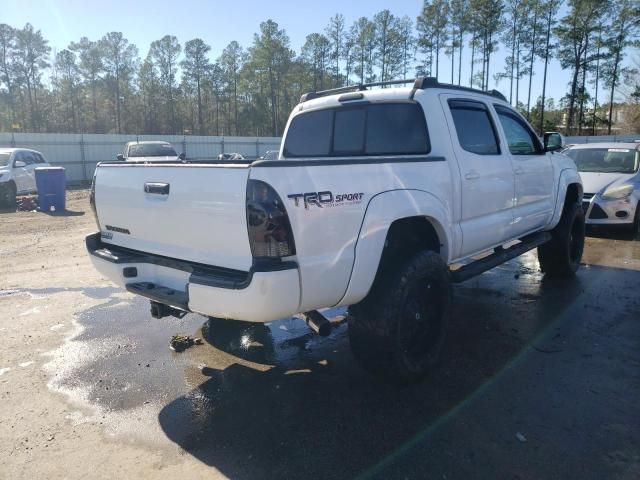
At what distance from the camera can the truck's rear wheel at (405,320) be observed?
3400mm

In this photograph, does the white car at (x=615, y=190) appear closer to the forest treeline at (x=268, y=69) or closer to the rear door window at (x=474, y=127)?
the rear door window at (x=474, y=127)

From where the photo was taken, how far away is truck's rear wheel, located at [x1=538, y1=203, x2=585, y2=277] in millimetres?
6387

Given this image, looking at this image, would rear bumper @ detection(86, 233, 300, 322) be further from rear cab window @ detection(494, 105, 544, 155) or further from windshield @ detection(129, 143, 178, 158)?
windshield @ detection(129, 143, 178, 158)

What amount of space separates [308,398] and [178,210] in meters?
1.59

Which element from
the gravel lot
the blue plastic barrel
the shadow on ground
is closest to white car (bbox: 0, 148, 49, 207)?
the blue plastic barrel

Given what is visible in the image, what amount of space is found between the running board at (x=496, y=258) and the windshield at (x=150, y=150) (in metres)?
15.3

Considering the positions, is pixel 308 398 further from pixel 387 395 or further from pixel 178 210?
pixel 178 210

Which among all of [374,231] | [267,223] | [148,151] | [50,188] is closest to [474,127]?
[374,231]

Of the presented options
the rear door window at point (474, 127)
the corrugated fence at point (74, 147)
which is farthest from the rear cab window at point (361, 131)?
the corrugated fence at point (74, 147)

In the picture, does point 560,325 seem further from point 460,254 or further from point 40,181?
point 40,181

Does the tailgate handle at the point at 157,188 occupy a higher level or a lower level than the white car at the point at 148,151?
lower

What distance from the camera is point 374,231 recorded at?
128 inches

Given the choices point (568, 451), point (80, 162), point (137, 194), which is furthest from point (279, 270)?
point (80, 162)

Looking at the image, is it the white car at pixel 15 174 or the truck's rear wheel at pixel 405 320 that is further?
the white car at pixel 15 174
